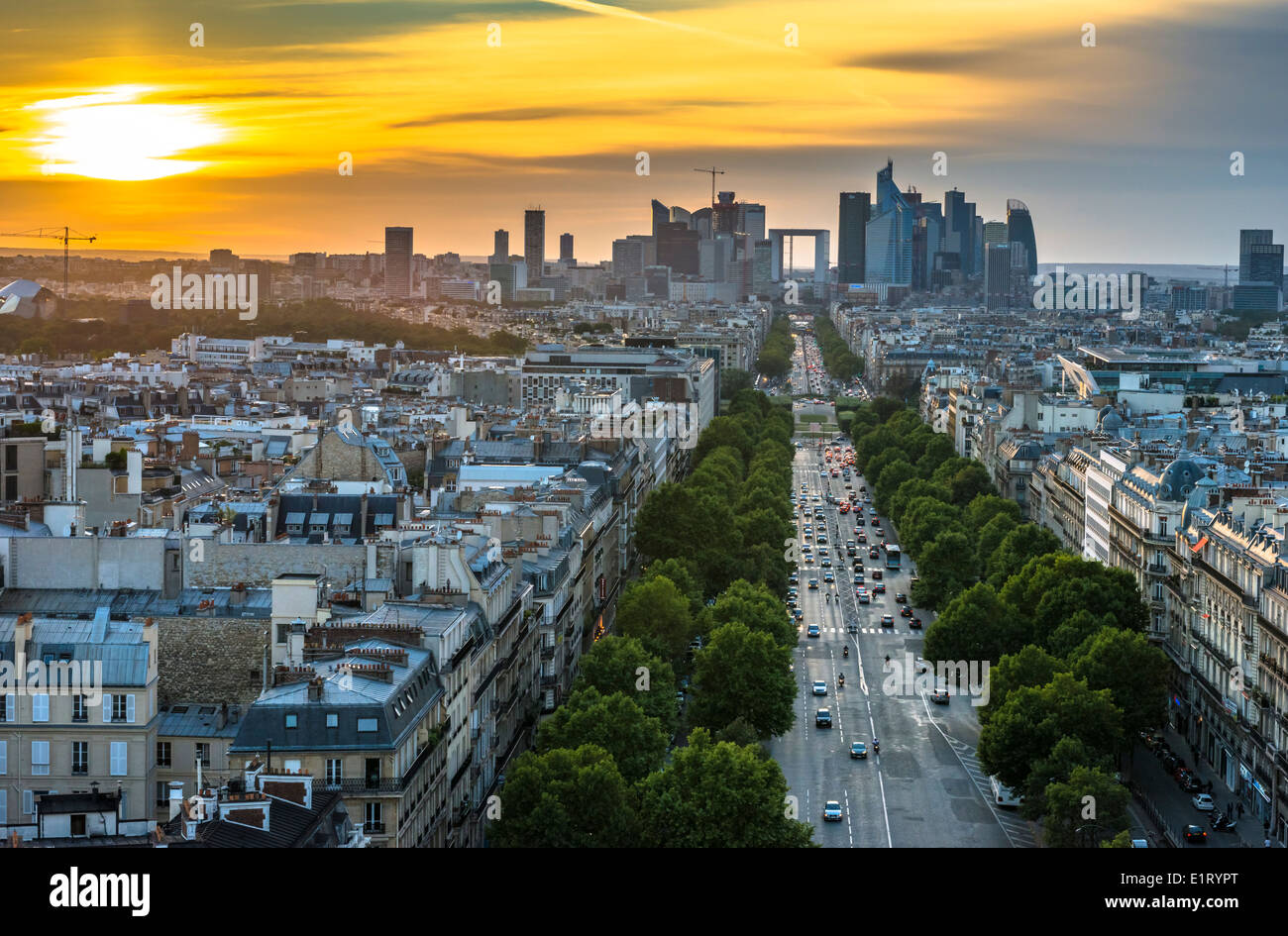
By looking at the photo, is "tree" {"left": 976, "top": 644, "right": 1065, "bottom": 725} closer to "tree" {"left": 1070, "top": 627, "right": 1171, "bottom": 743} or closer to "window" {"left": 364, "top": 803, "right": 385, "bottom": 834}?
"tree" {"left": 1070, "top": 627, "right": 1171, "bottom": 743}

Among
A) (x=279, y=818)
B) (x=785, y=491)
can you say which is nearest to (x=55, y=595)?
(x=279, y=818)

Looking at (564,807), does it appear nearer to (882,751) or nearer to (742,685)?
(742,685)

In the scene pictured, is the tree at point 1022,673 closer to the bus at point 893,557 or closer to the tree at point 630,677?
the tree at point 630,677

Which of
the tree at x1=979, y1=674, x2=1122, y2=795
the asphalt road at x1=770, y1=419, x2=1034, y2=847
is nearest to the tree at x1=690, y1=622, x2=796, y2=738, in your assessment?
the asphalt road at x1=770, y1=419, x2=1034, y2=847

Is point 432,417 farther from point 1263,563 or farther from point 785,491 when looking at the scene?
A: point 1263,563
